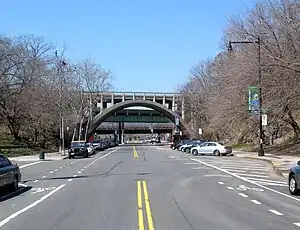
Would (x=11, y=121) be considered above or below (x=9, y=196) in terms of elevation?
above

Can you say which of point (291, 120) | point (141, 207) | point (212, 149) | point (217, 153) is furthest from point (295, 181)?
point (212, 149)

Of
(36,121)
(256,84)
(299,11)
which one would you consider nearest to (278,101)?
(256,84)

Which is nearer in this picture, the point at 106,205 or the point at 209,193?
the point at 106,205

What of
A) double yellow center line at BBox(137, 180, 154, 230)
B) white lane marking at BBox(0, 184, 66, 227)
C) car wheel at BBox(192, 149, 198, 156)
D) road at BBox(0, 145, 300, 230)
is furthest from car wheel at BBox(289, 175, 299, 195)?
car wheel at BBox(192, 149, 198, 156)

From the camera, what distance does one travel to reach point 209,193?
1842cm

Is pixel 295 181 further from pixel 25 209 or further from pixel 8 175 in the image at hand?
pixel 8 175

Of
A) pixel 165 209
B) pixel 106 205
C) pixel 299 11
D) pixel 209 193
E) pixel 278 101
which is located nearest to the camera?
pixel 165 209

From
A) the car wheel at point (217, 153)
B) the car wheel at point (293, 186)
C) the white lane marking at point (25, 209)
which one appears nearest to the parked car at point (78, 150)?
the car wheel at point (217, 153)

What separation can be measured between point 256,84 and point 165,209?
111 feet

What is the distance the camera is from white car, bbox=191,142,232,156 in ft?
178

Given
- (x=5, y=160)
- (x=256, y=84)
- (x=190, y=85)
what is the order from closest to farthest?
(x=5, y=160), (x=256, y=84), (x=190, y=85)

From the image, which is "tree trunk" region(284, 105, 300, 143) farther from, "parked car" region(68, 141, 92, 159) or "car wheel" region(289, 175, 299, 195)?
"car wheel" region(289, 175, 299, 195)

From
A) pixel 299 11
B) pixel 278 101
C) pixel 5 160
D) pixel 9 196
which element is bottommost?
pixel 9 196

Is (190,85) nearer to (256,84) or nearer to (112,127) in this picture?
(256,84)
